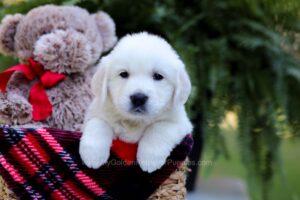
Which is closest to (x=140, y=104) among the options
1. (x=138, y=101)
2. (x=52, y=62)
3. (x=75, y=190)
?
(x=138, y=101)

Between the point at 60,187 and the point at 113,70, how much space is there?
0.85 feet

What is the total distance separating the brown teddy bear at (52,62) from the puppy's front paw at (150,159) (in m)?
0.29

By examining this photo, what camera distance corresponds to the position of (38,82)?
3.98 feet

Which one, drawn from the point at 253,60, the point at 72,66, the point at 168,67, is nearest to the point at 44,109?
the point at 72,66

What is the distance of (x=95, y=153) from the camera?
3.03 feet

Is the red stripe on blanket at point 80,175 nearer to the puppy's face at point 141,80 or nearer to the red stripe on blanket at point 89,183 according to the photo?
the red stripe on blanket at point 89,183

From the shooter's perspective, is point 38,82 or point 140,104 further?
point 38,82

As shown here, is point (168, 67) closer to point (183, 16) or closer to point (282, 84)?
point (282, 84)

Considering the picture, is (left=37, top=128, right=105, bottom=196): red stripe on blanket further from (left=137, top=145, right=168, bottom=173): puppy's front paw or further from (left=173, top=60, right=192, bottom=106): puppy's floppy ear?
(left=173, top=60, right=192, bottom=106): puppy's floppy ear

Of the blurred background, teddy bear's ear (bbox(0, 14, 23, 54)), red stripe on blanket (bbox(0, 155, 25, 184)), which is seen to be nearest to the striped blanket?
red stripe on blanket (bbox(0, 155, 25, 184))

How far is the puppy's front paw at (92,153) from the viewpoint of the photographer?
36.4 inches

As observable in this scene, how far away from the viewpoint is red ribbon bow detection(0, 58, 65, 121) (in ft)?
3.77

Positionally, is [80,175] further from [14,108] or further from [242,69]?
[242,69]

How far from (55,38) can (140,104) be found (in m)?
0.36
